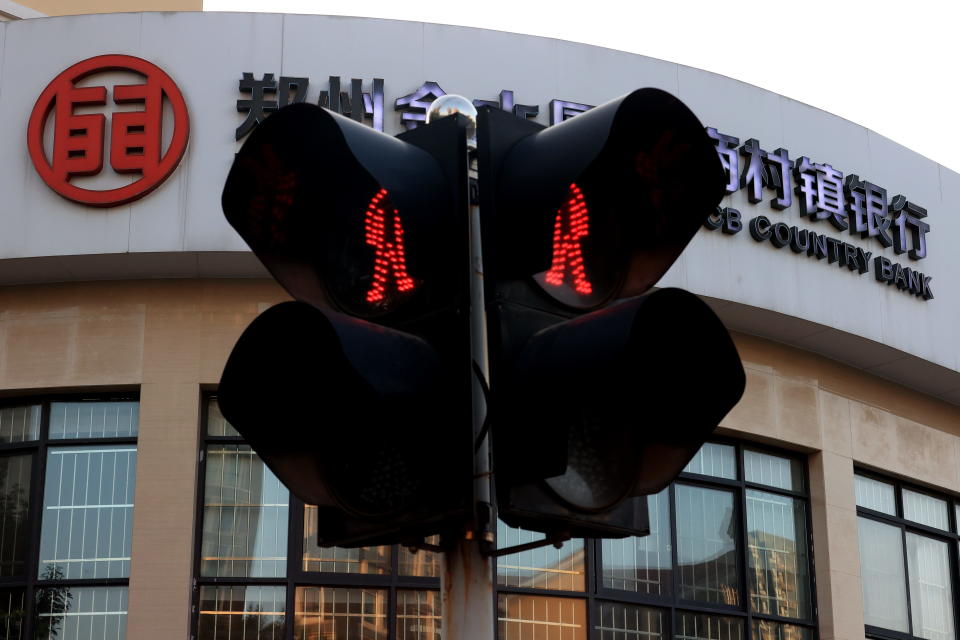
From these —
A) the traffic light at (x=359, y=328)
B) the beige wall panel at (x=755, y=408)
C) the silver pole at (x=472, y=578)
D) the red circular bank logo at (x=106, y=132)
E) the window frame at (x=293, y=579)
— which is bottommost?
the silver pole at (x=472, y=578)

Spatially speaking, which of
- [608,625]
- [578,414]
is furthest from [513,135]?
[608,625]

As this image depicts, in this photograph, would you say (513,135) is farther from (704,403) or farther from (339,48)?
(339,48)

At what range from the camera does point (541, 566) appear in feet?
52.6

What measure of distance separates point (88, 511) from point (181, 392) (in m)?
1.54

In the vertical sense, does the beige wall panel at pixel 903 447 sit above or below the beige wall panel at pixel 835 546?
above

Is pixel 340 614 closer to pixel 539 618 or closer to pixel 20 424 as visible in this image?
pixel 539 618

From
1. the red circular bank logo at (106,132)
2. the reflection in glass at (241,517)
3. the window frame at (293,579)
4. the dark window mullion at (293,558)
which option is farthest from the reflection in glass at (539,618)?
the red circular bank logo at (106,132)

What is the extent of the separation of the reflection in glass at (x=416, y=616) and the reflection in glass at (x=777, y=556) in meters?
4.08

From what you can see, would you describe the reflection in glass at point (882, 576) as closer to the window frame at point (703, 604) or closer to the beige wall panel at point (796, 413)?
the window frame at point (703, 604)

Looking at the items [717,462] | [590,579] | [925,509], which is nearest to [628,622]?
[590,579]

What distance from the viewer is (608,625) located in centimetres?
1622

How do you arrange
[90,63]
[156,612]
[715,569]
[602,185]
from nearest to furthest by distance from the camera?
[602,185] < [156,612] < [90,63] < [715,569]

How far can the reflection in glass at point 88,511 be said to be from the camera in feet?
50.2

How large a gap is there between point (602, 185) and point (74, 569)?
12.1 metres
